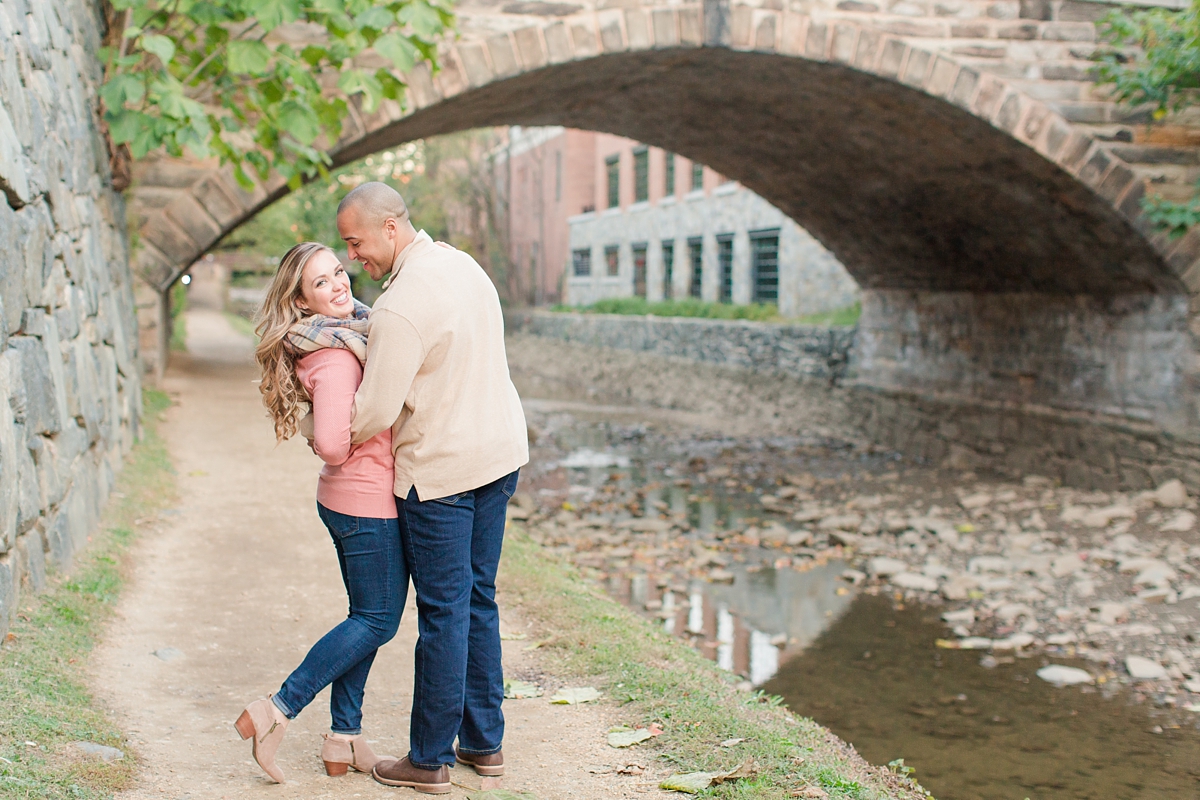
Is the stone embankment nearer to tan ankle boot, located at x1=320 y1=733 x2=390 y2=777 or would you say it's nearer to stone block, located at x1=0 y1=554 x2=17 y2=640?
tan ankle boot, located at x1=320 y1=733 x2=390 y2=777

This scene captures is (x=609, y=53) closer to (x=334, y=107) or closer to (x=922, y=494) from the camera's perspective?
(x=334, y=107)

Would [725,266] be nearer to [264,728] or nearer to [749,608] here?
[749,608]

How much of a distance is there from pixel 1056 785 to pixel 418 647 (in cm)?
336

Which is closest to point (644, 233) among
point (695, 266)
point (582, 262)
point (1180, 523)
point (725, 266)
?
point (695, 266)

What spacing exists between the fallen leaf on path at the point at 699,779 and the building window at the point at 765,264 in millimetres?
18514

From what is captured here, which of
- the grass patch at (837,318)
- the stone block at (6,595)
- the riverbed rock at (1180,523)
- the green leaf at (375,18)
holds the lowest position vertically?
the riverbed rock at (1180,523)

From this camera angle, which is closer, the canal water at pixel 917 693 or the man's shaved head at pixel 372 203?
the man's shaved head at pixel 372 203

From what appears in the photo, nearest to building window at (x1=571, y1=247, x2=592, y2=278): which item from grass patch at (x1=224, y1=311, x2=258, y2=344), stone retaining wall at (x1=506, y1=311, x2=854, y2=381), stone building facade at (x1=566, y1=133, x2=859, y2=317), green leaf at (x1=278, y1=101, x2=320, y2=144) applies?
stone building facade at (x1=566, y1=133, x2=859, y2=317)

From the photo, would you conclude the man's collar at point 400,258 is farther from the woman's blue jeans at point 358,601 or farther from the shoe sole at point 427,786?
the shoe sole at point 427,786

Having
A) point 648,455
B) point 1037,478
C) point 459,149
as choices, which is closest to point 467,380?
point 1037,478

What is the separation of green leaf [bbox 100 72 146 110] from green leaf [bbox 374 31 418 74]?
1.38 meters

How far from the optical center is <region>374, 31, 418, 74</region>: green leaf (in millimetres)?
6410

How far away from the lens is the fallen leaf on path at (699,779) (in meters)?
3.02

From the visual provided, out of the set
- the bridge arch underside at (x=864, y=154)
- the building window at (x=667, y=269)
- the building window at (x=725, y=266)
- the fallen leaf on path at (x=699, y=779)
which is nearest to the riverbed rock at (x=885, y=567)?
the bridge arch underside at (x=864, y=154)
